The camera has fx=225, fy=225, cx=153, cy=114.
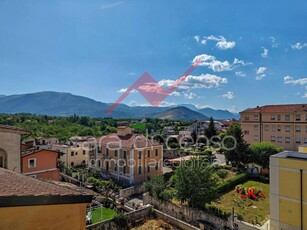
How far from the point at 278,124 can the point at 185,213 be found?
90.3 feet

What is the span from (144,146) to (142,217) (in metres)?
10.5

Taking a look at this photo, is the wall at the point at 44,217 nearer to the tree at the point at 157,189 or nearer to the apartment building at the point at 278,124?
the tree at the point at 157,189

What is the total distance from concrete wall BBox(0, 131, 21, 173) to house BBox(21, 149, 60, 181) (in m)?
10.5

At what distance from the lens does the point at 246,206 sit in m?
18.5

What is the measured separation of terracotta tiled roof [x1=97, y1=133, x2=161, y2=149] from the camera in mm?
26109

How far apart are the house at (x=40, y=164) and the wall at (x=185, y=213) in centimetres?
971

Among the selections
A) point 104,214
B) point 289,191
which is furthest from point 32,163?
point 289,191

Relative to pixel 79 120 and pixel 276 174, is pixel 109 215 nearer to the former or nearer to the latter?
pixel 276 174

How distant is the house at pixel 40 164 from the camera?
19.5 meters

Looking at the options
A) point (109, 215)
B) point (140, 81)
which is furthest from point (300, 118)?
point (109, 215)

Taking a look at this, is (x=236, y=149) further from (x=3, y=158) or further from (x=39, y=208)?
(x=39, y=208)

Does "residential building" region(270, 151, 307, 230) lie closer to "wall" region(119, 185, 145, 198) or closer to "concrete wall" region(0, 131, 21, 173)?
"wall" region(119, 185, 145, 198)

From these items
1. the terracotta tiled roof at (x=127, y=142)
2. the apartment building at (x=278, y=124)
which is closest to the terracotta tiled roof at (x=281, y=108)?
the apartment building at (x=278, y=124)

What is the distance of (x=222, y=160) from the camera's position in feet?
120
